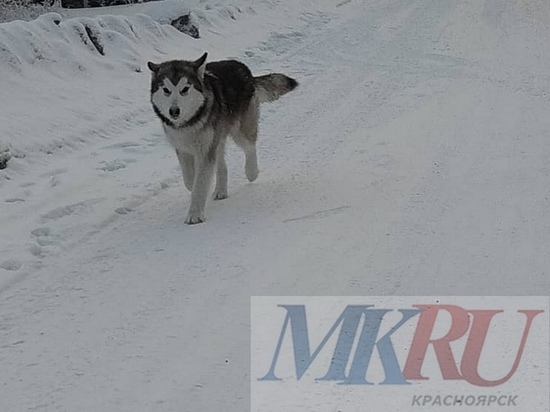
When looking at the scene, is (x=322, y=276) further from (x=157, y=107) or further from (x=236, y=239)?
(x=157, y=107)

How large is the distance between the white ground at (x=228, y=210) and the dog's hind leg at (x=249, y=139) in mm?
115

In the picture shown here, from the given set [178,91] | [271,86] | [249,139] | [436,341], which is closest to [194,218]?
[178,91]

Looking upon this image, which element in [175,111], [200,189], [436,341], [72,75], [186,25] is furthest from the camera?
[186,25]

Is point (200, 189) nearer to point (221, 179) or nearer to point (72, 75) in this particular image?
point (221, 179)

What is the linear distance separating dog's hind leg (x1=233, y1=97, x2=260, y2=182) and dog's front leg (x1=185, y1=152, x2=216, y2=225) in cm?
64

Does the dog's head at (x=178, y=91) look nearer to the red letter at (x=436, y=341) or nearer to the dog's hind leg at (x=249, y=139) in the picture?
the dog's hind leg at (x=249, y=139)

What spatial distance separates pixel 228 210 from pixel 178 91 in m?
0.92

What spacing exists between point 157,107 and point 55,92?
135 inches

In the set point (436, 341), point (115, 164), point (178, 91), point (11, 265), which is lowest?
point (115, 164)

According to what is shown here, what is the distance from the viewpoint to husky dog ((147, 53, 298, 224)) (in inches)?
226

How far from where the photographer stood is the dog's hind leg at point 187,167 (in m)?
6.03

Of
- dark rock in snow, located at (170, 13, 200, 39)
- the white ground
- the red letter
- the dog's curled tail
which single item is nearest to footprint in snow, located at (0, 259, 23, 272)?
the white ground

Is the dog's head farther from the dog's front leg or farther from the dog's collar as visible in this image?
the dog's front leg

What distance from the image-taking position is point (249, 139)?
652 centimetres
